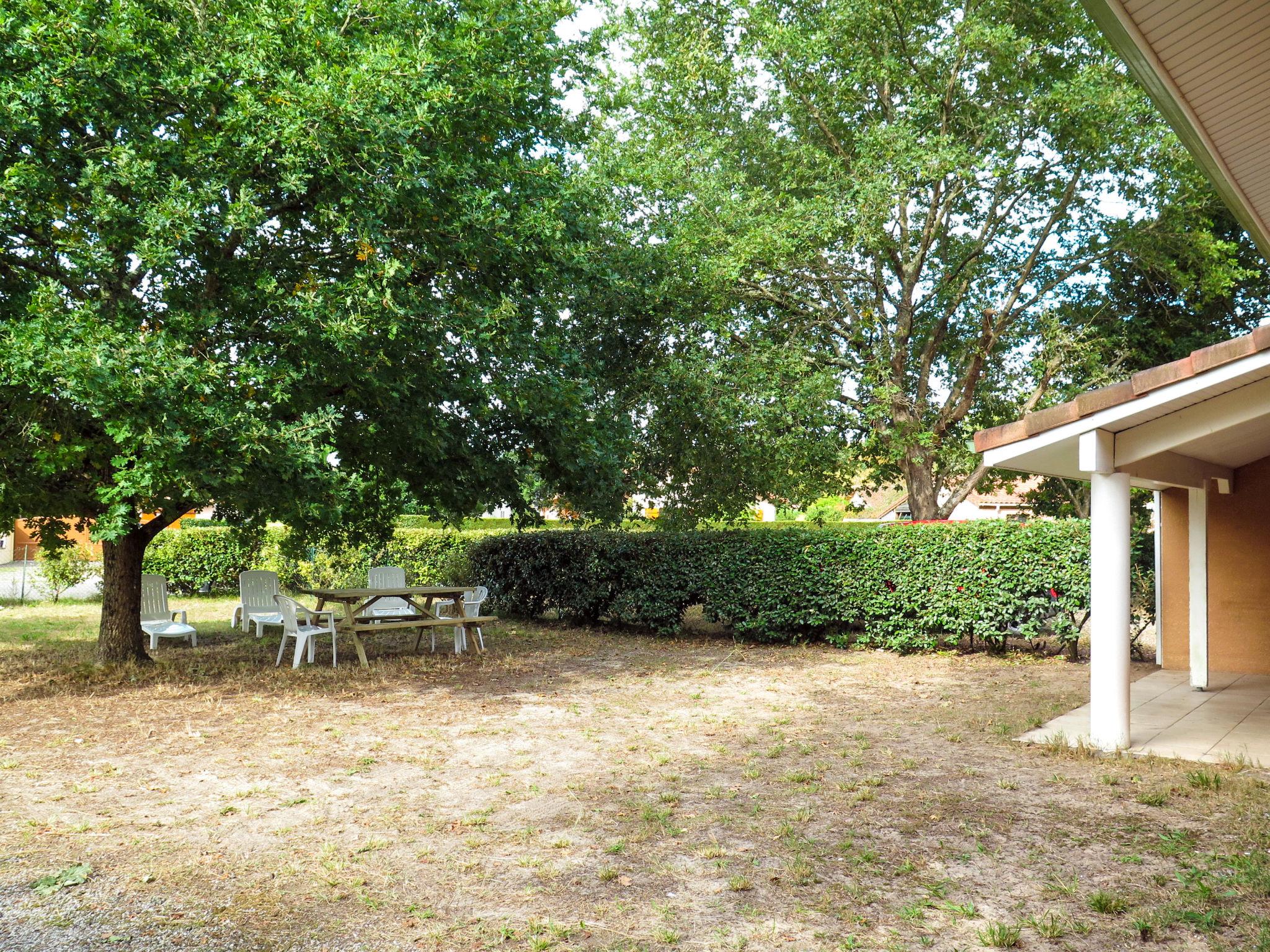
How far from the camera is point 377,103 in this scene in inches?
333

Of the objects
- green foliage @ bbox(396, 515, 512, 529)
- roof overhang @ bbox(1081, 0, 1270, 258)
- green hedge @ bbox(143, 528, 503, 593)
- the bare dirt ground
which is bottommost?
the bare dirt ground

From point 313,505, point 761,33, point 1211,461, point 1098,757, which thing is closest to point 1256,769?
point 1098,757

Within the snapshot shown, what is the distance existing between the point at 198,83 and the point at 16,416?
3657mm

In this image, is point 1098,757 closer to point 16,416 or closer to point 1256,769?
point 1256,769

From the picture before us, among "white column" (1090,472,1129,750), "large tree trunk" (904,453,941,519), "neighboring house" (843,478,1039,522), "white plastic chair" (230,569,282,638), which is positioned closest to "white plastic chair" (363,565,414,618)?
"white plastic chair" (230,569,282,638)

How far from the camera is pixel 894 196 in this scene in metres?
14.8

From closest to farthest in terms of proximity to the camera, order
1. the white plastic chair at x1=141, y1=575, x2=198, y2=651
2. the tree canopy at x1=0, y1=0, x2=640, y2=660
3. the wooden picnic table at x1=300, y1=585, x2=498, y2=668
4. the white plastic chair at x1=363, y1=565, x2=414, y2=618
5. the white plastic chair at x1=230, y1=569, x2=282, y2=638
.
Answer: the tree canopy at x1=0, y1=0, x2=640, y2=660, the wooden picnic table at x1=300, y1=585, x2=498, y2=668, the white plastic chair at x1=141, y1=575, x2=198, y2=651, the white plastic chair at x1=230, y1=569, x2=282, y2=638, the white plastic chair at x1=363, y1=565, x2=414, y2=618

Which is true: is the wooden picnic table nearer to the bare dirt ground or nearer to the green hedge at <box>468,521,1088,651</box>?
the bare dirt ground

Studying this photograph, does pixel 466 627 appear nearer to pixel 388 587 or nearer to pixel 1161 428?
pixel 388 587

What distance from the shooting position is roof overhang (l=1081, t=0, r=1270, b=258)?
366 centimetres

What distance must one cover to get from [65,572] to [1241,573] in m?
20.0

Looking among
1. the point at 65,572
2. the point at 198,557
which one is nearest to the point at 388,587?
the point at 198,557

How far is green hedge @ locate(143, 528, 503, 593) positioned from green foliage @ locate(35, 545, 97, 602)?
1136mm

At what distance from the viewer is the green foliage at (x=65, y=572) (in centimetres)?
1839
